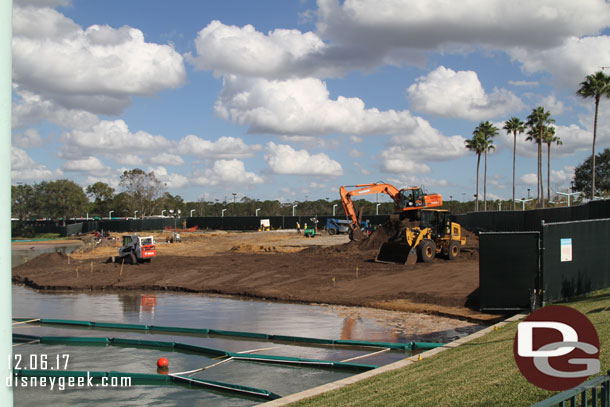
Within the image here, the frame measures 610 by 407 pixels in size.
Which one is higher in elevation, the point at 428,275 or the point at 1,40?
the point at 1,40

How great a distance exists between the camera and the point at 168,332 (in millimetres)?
18453

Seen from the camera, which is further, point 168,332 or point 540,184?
point 540,184

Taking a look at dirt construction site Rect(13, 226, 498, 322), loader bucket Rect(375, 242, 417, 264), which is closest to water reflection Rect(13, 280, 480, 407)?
dirt construction site Rect(13, 226, 498, 322)

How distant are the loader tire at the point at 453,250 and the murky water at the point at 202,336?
13.0m

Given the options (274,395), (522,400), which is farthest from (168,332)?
(522,400)

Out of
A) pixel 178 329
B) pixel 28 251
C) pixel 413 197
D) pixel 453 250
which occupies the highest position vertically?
pixel 413 197

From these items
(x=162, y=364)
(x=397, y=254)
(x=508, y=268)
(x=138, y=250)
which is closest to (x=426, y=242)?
(x=397, y=254)

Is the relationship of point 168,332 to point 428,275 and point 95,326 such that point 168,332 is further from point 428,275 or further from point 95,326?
point 428,275

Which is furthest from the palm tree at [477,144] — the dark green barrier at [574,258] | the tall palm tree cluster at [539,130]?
the dark green barrier at [574,258]

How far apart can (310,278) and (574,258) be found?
15.0 meters

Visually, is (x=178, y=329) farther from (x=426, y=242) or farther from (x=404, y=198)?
(x=404, y=198)

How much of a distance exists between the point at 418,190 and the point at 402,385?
32.4 metres

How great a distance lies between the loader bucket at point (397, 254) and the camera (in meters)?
32.6

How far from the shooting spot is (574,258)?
1812 cm
